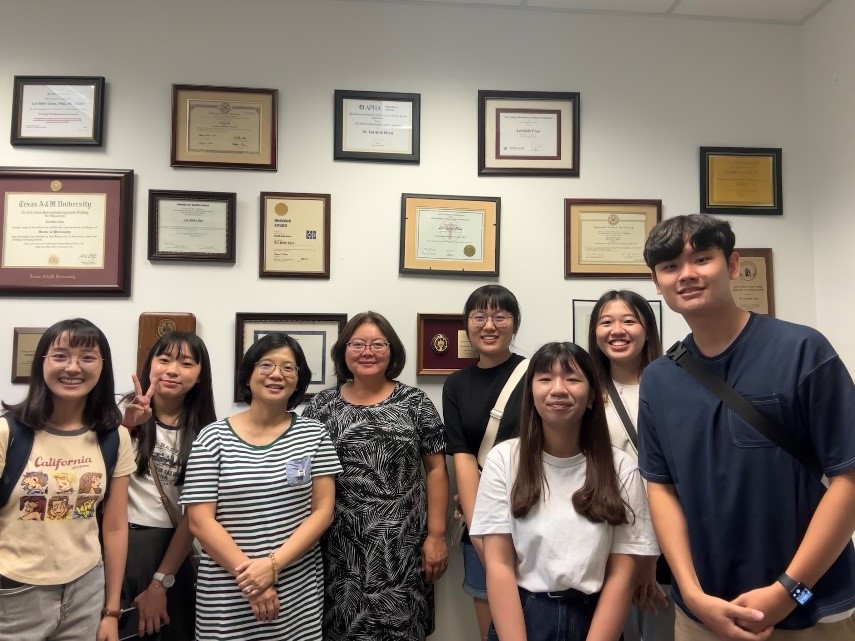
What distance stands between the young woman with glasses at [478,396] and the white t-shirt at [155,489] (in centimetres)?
89

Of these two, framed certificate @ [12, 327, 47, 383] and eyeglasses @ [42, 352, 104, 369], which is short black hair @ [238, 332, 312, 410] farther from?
framed certificate @ [12, 327, 47, 383]

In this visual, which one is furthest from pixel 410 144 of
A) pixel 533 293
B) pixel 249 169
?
pixel 533 293

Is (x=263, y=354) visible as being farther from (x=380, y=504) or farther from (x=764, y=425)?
(x=764, y=425)

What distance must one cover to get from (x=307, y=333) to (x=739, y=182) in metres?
1.96

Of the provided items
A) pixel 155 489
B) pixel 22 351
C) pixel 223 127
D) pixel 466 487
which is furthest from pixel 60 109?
pixel 466 487

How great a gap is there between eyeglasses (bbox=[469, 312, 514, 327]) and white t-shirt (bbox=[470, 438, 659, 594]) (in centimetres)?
59

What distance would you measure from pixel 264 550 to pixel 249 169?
4.75 ft

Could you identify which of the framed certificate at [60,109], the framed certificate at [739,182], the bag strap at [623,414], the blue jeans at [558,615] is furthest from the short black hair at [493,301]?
the framed certificate at [60,109]

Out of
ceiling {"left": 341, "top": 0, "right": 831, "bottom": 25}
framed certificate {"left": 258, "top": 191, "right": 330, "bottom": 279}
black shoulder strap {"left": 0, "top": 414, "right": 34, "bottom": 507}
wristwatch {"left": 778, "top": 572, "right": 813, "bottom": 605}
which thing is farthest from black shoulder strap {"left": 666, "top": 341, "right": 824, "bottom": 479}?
ceiling {"left": 341, "top": 0, "right": 831, "bottom": 25}

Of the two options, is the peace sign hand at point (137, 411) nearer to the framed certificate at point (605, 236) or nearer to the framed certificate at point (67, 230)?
the framed certificate at point (67, 230)

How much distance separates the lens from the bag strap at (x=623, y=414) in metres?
1.58

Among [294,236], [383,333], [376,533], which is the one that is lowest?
[376,533]

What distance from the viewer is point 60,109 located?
7.01ft

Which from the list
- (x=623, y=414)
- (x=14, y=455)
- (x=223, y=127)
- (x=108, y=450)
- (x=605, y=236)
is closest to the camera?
(x=14, y=455)
